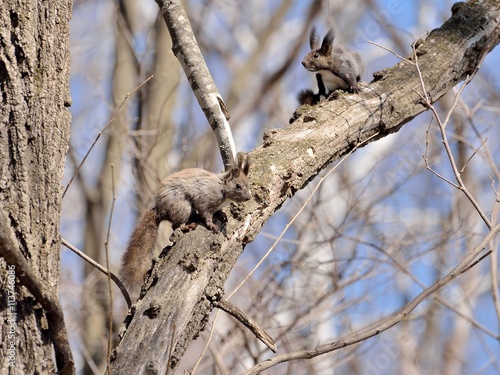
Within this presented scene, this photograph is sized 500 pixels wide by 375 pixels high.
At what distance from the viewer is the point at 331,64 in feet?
15.3

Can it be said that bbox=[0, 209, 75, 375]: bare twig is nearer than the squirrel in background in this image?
Yes

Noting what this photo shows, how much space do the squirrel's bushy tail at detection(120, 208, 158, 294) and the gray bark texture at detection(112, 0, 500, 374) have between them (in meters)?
0.45

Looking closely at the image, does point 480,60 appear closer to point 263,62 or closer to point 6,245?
point 6,245

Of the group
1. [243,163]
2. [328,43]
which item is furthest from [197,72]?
[328,43]

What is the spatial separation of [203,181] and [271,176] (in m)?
0.52

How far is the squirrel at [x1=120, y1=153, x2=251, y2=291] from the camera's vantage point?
293 centimetres

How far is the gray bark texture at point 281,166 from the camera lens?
2219 mm

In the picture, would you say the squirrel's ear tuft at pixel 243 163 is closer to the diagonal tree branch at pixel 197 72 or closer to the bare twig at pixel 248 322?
the diagonal tree branch at pixel 197 72

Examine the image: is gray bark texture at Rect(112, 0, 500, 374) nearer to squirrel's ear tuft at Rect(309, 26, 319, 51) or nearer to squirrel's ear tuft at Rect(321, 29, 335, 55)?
squirrel's ear tuft at Rect(321, 29, 335, 55)

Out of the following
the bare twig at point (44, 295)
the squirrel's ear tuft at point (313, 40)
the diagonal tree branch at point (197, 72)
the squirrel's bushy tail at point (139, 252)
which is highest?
the squirrel's ear tuft at point (313, 40)

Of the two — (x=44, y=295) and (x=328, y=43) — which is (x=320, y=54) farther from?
(x=44, y=295)

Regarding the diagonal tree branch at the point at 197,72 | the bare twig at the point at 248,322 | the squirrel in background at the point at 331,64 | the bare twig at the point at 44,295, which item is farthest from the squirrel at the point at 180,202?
the squirrel in background at the point at 331,64

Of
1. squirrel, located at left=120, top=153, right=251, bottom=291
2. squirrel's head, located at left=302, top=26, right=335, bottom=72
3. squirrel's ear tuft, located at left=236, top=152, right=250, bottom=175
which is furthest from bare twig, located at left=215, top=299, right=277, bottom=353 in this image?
squirrel's head, located at left=302, top=26, right=335, bottom=72

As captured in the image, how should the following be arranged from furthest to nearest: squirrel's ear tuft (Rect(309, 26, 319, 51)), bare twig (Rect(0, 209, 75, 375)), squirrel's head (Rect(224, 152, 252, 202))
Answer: squirrel's ear tuft (Rect(309, 26, 319, 51)) < squirrel's head (Rect(224, 152, 252, 202)) < bare twig (Rect(0, 209, 75, 375))
